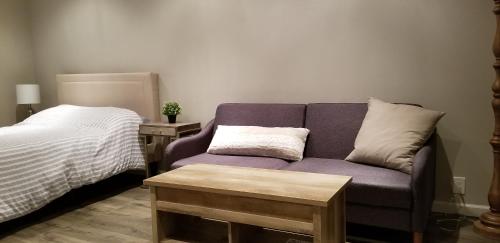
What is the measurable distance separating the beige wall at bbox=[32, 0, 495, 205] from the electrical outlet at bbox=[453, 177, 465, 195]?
1.6 inches

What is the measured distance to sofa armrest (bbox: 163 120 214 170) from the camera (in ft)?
9.62

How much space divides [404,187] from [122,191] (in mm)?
2614

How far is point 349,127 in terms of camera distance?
111 inches

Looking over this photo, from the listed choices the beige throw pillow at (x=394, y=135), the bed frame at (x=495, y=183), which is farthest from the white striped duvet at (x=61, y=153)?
the bed frame at (x=495, y=183)

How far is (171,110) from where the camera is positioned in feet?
11.8

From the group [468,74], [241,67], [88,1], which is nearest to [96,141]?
[241,67]

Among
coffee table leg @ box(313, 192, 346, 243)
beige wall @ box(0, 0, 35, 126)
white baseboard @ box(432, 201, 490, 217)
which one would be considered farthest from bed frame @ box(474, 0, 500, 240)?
beige wall @ box(0, 0, 35, 126)

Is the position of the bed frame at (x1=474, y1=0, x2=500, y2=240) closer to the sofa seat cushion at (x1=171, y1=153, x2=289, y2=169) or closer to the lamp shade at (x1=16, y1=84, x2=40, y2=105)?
Result: the sofa seat cushion at (x1=171, y1=153, x2=289, y2=169)

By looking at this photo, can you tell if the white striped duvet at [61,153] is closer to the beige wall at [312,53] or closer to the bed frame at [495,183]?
the beige wall at [312,53]

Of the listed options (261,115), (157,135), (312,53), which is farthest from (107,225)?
(312,53)

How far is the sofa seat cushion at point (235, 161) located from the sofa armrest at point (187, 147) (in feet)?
0.21

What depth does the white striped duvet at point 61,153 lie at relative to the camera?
8.87 feet

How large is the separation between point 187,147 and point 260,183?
127 cm

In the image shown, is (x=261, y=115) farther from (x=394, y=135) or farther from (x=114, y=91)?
(x=114, y=91)
